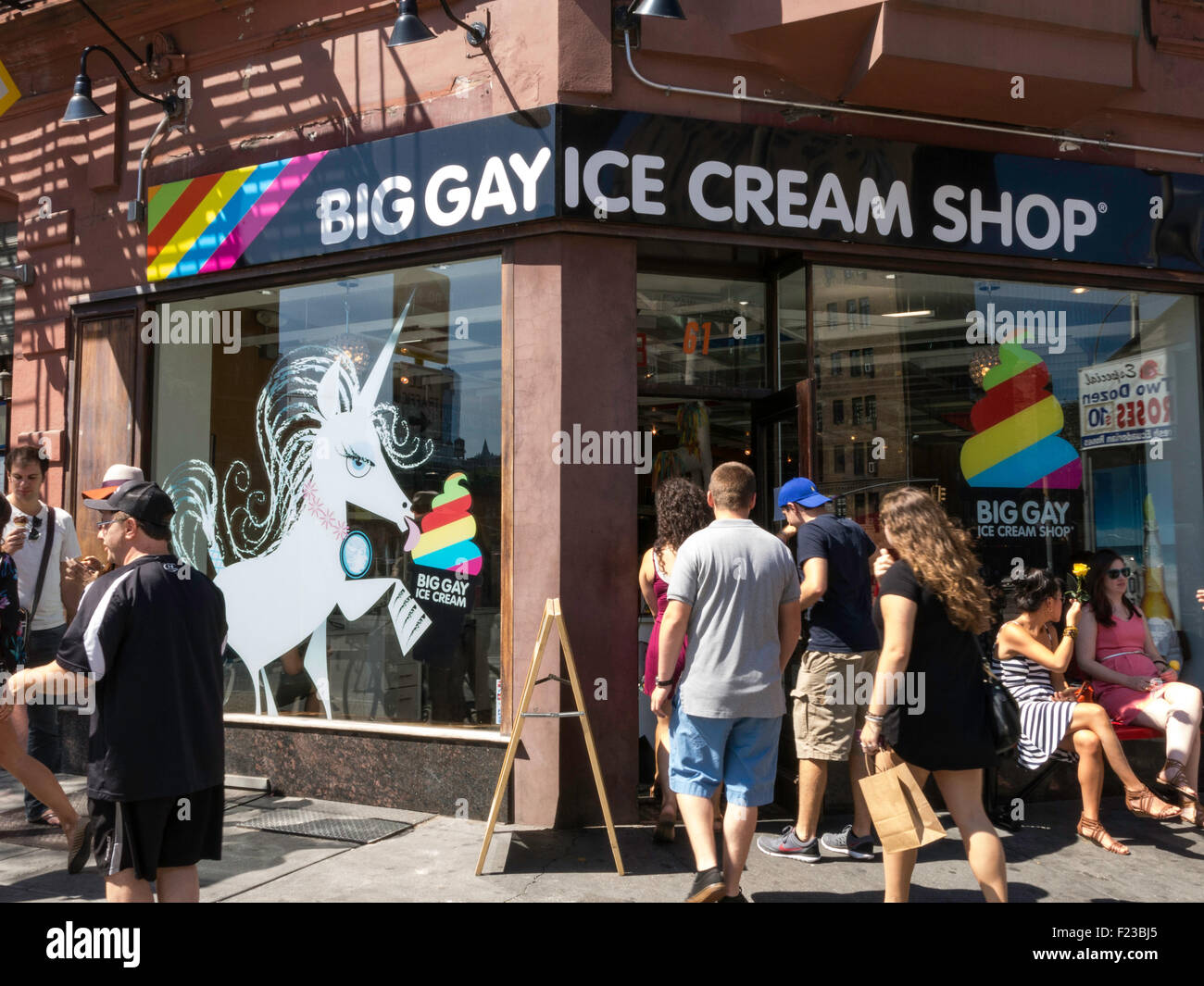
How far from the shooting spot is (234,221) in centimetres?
705

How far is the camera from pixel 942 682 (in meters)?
4.02

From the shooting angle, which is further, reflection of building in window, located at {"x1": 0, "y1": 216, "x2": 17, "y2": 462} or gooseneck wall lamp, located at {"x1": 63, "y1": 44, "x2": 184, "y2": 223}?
reflection of building in window, located at {"x1": 0, "y1": 216, "x2": 17, "y2": 462}

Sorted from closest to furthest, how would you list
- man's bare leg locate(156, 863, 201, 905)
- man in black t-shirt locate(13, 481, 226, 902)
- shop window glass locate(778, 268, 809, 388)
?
man in black t-shirt locate(13, 481, 226, 902) → man's bare leg locate(156, 863, 201, 905) → shop window glass locate(778, 268, 809, 388)

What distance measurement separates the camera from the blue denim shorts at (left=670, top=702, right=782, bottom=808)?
4.38 meters

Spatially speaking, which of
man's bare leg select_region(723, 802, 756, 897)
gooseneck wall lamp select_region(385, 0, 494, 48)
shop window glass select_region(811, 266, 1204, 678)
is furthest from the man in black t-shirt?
shop window glass select_region(811, 266, 1204, 678)

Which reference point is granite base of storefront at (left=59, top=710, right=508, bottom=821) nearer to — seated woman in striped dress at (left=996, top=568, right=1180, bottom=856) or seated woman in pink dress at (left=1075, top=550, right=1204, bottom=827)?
seated woman in striped dress at (left=996, top=568, right=1180, bottom=856)

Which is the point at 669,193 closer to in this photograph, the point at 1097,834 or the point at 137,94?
the point at 137,94

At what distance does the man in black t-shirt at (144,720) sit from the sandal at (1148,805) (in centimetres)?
492

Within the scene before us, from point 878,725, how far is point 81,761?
6.03 metres

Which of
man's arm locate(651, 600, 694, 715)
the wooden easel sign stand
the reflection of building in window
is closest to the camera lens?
man's arm locate(651, 600, 694, 715)

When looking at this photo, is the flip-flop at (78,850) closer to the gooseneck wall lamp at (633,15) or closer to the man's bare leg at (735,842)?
the man's bare leg at (735,842)

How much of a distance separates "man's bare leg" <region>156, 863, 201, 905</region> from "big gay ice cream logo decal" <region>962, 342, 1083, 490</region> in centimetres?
545

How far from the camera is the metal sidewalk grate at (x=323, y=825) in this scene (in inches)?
226
